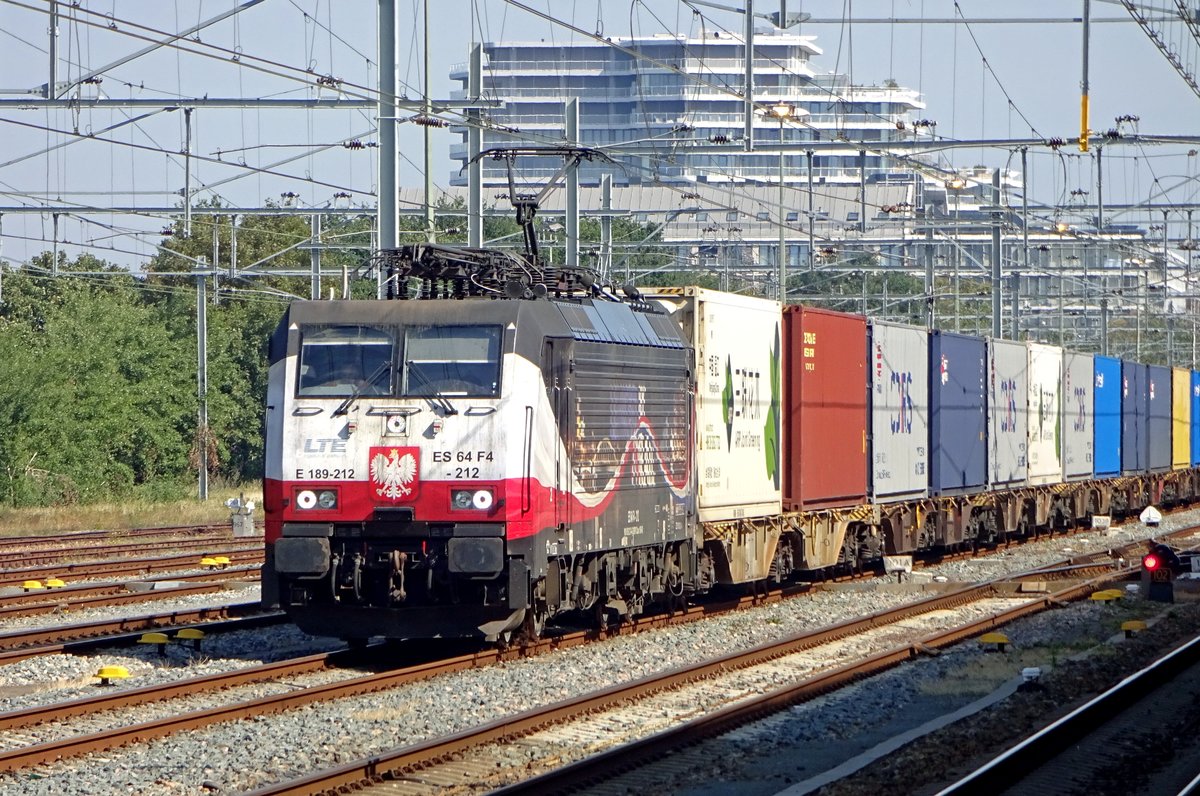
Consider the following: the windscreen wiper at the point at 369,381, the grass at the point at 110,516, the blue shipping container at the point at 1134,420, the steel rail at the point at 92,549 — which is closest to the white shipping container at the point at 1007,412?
the blue shipping container at the point at 1134,420

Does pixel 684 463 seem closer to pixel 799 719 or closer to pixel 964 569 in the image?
pixel 799 719

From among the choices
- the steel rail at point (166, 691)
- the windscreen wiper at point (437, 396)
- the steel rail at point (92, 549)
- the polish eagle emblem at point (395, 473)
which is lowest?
the steel rail at point (92, 549)

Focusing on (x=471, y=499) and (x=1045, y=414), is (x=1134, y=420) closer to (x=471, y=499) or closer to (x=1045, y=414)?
(x=1045, y=414)

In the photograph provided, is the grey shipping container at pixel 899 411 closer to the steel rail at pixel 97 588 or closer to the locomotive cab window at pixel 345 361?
the steel rail at pixel 97 588

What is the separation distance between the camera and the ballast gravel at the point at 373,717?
9680 mm

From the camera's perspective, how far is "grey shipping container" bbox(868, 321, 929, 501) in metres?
23.7

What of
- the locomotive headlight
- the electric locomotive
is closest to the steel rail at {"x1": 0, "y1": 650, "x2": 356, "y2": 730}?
the electric locomotive

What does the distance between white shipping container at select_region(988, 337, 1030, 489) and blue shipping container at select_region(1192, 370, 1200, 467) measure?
18401 millimetres

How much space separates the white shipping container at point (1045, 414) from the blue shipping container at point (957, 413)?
3198 millimetres

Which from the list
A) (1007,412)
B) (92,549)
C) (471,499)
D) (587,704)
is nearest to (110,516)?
(92,549)

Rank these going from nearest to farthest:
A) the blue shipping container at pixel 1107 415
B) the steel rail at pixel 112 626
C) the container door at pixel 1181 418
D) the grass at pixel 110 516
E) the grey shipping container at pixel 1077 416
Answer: the steel rail at pixel 112 626 < the grass at pixel 110 516 < the grey shipping container at pixel 1077 416 < the blue shipping container at pixel 1107 415 < the container door at pixel 1181 418

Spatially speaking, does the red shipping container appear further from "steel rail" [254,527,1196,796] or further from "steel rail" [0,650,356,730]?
"steel rail" [0,650,356,730]

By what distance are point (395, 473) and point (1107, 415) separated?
88.0 ft

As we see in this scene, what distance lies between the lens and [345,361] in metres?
14.2
